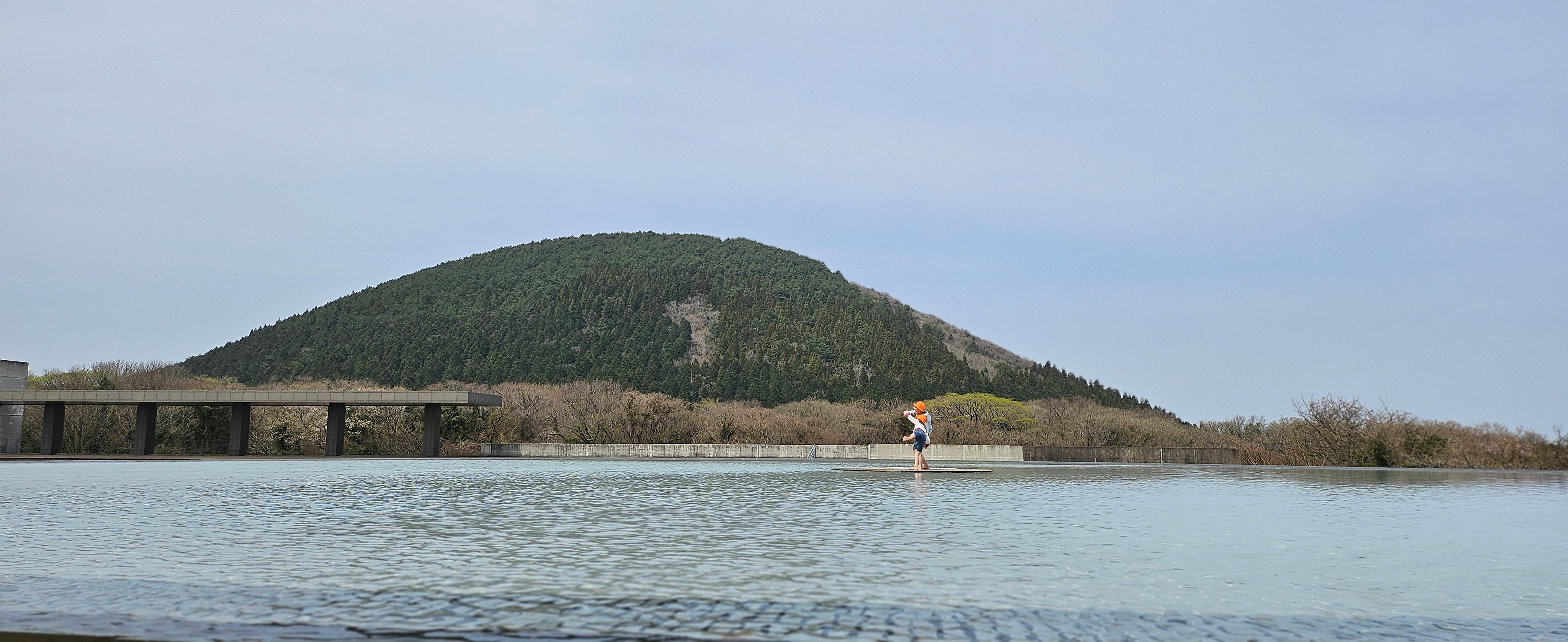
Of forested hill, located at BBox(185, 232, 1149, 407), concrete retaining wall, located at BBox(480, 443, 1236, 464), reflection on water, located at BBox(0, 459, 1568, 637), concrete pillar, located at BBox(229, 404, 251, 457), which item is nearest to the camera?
reflection on water, located at BBox(0, 459, 1568, 637)

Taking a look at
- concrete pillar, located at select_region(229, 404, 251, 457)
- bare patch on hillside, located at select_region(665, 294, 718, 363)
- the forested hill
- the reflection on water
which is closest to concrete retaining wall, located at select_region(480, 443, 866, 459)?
concrete pillar, located at select_region(229, 404, 251, 457)

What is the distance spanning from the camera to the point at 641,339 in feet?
377

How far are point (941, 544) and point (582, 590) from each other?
360 centimetres

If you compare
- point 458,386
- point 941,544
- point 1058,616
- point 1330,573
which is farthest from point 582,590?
point 458,386

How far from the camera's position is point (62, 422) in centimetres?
3688

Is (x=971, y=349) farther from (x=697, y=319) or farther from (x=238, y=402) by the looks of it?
(x=238, y=402)

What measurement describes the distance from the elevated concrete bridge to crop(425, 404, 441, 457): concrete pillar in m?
0.02

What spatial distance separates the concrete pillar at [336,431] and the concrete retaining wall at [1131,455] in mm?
24276

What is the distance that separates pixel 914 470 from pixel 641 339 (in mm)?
93341

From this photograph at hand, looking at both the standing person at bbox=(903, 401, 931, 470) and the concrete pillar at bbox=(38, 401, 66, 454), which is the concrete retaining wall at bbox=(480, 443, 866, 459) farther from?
the standing person at bbox=(903, 401, 931, 470)

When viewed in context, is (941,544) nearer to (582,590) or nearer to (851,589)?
(851,589)

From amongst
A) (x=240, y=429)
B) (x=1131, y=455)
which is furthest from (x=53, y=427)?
(x=1131, y=455)

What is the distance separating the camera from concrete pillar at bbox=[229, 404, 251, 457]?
36.4 meters

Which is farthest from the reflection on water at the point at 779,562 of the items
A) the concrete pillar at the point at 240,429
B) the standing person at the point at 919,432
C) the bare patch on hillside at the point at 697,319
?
the bare patch on hillside at the point at 697,319
